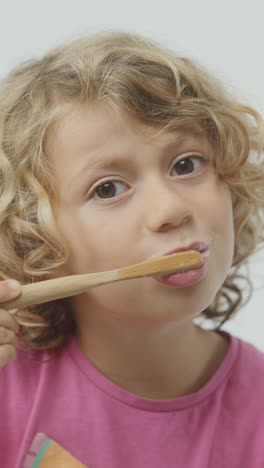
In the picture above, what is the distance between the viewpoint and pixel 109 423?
3.80ft

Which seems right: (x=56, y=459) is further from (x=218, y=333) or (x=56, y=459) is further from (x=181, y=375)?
(x=218, y=333)

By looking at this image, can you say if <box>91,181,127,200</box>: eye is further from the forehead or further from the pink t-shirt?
the pink t-shirt

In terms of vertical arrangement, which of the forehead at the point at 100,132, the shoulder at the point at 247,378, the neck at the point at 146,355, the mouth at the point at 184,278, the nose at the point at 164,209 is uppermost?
the forehead at the point at 100,132

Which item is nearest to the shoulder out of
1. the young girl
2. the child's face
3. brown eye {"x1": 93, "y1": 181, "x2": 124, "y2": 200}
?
the young girl

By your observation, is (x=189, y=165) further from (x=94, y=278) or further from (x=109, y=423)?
(x=109, y=423)

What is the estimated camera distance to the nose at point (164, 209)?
0.98 m

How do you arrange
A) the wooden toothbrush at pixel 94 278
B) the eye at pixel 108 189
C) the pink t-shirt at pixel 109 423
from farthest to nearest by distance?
the pink t-shirt at pixel 109 423
the eye at pixel 108 189
the wooden toothbrush at pixel 94 278

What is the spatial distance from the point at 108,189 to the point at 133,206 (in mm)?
43

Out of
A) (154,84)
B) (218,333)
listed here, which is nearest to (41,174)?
(154,84)

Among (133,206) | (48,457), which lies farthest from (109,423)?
(133,206)

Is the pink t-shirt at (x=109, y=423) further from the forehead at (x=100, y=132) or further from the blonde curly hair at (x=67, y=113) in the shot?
the forehead at (x=100, y=132)

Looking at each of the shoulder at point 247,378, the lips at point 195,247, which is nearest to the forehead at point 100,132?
the lips at point 195,247

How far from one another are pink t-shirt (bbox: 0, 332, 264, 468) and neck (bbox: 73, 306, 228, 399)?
0.7 inches

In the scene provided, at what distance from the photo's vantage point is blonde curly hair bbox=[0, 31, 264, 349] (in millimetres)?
1055
